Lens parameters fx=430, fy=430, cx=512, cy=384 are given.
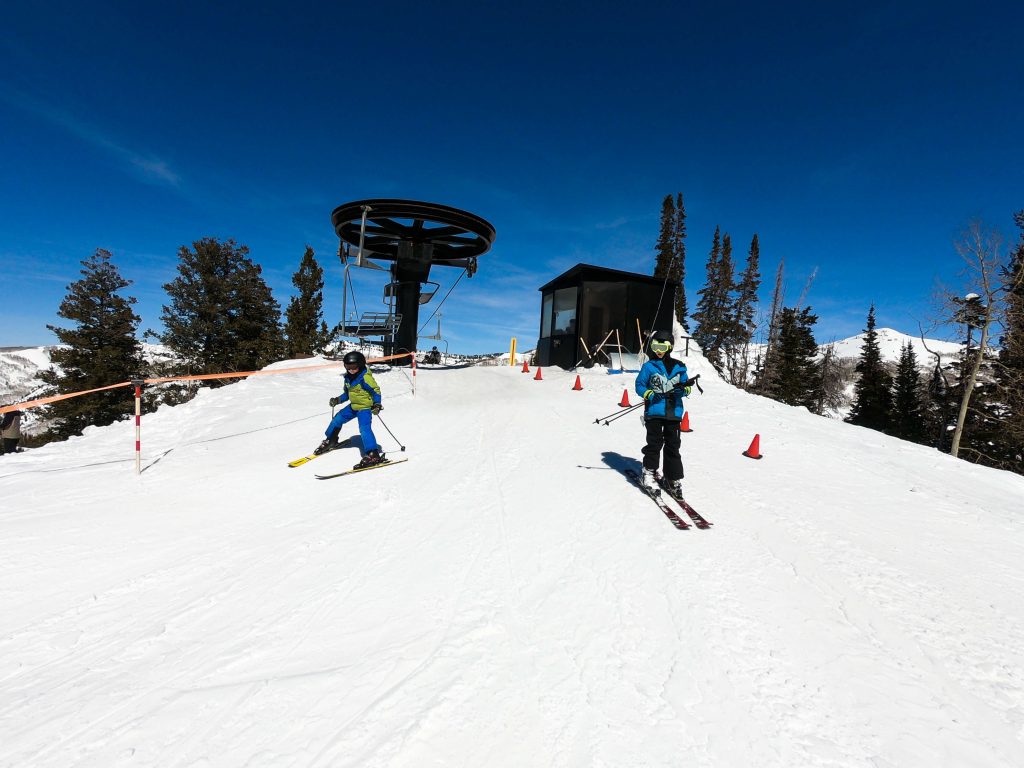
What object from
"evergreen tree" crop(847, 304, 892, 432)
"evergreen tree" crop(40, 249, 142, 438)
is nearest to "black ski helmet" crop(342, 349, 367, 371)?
"evergreen tree" crop(40, 249, 142, 438)

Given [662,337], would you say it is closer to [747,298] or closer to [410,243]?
[410,243]

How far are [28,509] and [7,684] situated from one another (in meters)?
3.81

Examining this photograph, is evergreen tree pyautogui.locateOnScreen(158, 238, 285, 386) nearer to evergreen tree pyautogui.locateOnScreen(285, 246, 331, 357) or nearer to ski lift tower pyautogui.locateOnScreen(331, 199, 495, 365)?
evergreen tree pyautogui.locateOnScreen(285, 246, 331, 357)

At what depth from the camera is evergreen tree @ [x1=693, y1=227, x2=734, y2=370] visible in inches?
1909

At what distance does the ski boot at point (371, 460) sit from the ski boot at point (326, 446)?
41.3 inches

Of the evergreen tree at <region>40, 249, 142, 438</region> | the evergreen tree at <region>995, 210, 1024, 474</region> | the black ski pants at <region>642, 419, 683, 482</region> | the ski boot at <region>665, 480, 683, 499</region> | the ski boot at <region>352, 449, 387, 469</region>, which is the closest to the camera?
the ski boot at <region>665, 480, 683, 499</region>

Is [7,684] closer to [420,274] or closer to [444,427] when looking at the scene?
[444,427]

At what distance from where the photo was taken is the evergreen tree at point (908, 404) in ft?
104

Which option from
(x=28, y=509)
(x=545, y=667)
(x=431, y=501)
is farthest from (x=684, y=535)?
(x=28, y=509)

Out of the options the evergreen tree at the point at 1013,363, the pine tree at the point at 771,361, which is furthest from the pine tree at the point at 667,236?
the evergreen tree at the point at 1013,363

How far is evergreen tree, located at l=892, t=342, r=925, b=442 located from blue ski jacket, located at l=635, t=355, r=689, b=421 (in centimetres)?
3549

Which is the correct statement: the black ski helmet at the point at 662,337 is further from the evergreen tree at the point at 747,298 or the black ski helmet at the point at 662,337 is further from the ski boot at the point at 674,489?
the evergreen tree at the point at 747,298

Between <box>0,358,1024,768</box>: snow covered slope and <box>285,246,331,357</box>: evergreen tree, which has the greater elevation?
<box>285,246,331,357</box>: evergreen tree

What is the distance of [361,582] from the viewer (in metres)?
3.40
